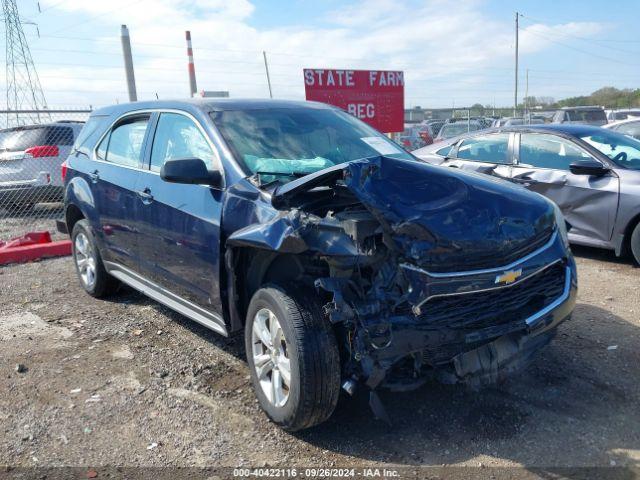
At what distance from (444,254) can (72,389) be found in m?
2.63

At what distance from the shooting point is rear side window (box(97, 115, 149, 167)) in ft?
15.7

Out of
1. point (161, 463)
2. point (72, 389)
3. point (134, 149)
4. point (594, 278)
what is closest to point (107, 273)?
point (134, 149)

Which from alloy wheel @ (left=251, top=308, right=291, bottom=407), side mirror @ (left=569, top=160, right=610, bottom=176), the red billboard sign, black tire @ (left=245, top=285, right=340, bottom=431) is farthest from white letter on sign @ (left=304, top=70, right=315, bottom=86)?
black tire @ (left=245, top=285, right=340, bottom=431)

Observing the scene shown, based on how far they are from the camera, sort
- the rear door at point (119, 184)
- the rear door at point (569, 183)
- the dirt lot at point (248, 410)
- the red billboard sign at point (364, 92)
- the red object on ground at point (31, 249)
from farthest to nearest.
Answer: the red billboard sign at point (364, 92), the red object on ground at point (31, 249), the rear door at point (569, 183), the rear door at point (119, 184), the dirt lot at point (248, 410)

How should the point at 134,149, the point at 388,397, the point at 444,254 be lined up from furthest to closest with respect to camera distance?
the point at 134,149, the point at 388,397, the point at 444,254

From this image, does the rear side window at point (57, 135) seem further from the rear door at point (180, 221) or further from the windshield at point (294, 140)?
the windshield at point (294, 140)

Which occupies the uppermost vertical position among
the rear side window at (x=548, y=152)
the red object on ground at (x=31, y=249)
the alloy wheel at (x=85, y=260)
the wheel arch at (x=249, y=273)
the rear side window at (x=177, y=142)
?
the rear side window at (x=177, y=142)

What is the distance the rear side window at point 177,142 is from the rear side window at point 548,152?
435 cm

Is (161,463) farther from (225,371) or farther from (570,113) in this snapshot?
(570,113)

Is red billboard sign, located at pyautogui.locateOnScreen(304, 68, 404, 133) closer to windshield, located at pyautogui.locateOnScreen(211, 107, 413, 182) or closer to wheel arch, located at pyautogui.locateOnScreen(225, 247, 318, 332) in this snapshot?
windshield, located at pyautogui.locateOnScreen(211, 107, 413, 182)

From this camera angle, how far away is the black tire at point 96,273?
18.1ft

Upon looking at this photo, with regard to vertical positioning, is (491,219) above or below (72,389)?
above

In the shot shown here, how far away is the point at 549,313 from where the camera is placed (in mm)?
3182

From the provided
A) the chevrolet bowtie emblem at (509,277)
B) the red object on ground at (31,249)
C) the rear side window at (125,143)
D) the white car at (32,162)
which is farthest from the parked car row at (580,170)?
the white car at (32,162)
